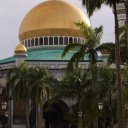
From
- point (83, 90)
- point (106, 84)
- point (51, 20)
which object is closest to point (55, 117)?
point (51, 20)

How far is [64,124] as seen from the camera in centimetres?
6894

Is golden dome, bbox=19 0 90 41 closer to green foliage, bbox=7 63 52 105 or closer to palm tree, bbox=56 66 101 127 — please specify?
green foliage, bbox=7 63 52 105

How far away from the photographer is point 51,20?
248 feet

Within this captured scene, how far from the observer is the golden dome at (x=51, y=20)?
73.9 m

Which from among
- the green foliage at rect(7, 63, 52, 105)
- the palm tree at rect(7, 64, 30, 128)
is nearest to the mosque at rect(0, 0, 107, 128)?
the palm tree at rect(7, 64, 30, 128)

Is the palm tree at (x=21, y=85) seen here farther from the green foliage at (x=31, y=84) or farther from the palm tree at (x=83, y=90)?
the palm tree at (x=83, y=90)

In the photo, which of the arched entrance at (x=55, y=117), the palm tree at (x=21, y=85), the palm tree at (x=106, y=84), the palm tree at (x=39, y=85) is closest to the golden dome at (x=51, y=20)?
the arched entrance at (x=55, y=117)

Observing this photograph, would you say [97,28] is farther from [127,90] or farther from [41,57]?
[41,57]

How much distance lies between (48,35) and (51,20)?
3.24 metres

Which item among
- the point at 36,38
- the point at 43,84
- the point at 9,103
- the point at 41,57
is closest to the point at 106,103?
the point at 43,84

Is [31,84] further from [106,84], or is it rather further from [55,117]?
[55,117]

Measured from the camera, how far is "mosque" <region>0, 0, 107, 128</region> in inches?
2607

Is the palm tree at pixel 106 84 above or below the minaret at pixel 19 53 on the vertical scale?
below

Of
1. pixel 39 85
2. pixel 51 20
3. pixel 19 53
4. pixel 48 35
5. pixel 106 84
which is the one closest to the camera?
pixel 106 84
